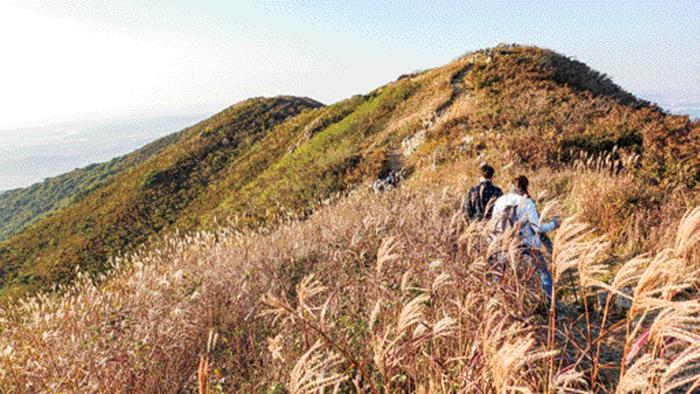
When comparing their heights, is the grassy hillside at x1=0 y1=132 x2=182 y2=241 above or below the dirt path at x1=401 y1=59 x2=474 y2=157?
below

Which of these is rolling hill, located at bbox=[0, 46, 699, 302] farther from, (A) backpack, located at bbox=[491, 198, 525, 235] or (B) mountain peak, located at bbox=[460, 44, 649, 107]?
(A) backpack, located at bbox=[491, 198, 525, 235]

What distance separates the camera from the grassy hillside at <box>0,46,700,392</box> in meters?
1.64

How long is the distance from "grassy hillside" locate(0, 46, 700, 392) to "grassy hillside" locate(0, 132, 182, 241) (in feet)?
87.4

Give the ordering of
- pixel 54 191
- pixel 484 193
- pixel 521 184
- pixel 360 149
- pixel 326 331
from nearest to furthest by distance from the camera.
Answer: pixel 326 331 → pixel 521 184 → pixel 484 193 → pixel 360 149 → pixel 54 191

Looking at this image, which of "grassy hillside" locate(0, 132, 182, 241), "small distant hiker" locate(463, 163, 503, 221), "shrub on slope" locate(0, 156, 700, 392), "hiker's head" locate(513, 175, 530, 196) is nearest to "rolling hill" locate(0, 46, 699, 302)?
"shrub on slope" locate(0, 156, 700, 392)

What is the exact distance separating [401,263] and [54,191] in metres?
80.3

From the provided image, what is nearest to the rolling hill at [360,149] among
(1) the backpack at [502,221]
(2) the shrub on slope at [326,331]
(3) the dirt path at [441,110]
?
(3) the dirt path at [441,110]

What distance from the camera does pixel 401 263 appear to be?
3.95 metres

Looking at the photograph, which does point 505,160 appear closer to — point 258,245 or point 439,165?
point 439,165

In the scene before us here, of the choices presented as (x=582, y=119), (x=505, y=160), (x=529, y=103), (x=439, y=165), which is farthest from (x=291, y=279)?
(x=529, y=103)

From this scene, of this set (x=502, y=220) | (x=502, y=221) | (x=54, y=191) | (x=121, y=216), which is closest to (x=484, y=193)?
(x=502, y=221)

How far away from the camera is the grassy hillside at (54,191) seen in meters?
53.2

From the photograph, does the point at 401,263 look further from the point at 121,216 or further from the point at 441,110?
the point at 121,216

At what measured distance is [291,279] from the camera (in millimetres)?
5531
